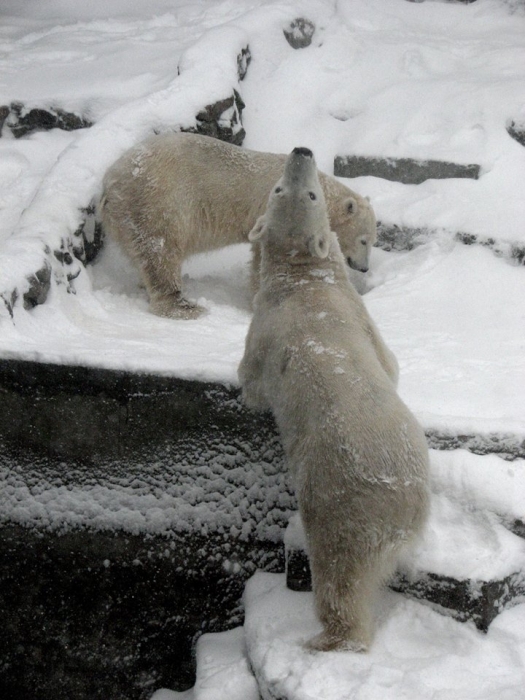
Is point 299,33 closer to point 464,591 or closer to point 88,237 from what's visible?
point 88,237

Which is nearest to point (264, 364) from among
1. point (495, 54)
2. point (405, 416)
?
point (405, 416)

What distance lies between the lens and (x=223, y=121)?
643cm

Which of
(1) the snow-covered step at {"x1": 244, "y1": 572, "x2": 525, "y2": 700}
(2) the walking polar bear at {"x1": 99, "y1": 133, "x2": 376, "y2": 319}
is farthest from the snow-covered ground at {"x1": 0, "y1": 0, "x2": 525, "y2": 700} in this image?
(2) the walking polar bear at {"x1": 99, "y1": 133, "x2": 376, "y2": 319}

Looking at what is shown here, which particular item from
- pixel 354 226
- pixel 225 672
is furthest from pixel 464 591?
pixel 354 226

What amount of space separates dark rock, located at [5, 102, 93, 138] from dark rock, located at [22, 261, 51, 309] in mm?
2832

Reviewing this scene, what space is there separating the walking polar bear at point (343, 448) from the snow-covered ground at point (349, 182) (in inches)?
9.5

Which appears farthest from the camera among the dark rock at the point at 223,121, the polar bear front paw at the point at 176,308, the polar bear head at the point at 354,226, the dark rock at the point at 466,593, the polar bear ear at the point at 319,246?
the dark rock at the point at 223,121

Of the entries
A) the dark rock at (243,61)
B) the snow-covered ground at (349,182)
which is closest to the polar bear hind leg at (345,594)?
the snow-covered ground at (349,182)

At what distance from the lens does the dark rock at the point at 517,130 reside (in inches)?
262

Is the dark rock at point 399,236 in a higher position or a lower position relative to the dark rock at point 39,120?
lower

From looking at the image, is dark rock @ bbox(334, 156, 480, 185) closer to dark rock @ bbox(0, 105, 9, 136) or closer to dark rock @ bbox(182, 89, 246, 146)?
dark rock @ bbox(182, 89, 246, 146)

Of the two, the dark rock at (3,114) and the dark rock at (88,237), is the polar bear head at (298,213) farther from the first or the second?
the dark rock at (3,114)

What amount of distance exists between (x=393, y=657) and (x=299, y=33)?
22.4 feet

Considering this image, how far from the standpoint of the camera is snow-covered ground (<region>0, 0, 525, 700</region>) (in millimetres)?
3404
